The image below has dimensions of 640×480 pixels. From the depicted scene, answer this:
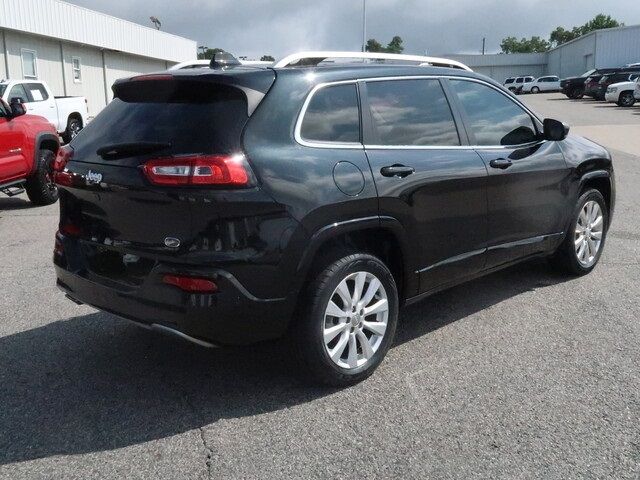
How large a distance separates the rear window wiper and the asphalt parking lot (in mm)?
1307

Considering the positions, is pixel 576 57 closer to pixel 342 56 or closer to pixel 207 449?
pixel 342 56

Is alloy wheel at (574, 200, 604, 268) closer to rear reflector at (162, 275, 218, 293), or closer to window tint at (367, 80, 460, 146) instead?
window tint at (367, 80, 460, 146)

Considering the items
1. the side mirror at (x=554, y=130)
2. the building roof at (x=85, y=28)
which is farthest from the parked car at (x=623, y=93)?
the side mirror at (x=554, y=130)

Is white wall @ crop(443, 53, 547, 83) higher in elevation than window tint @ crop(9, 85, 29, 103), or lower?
higher

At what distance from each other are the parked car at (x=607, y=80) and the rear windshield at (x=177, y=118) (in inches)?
1486

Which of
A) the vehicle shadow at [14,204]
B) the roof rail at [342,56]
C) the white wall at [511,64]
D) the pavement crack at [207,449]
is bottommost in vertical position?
the vehicle shadow at [14,204]

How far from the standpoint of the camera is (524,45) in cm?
15288

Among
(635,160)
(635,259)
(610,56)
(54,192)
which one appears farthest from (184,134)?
(610,56)

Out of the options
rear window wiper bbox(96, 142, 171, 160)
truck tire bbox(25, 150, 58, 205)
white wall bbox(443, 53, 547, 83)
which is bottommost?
truck tire bbox(25, 150, 58, 205)

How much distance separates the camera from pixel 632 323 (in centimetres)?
482

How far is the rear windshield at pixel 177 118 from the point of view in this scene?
135 inches

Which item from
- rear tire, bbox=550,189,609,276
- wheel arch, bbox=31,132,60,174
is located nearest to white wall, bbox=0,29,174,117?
wheel arch, bbox=31,132,60,174

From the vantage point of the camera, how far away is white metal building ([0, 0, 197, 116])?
1022 inches

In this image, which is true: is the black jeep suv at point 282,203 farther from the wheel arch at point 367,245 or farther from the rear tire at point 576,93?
the rear tire at point 576,93
